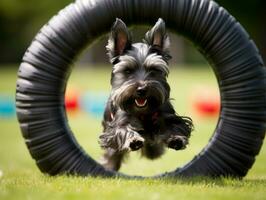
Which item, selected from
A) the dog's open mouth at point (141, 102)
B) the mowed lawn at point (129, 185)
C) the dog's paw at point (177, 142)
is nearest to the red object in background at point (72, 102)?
the mowed lawn at point (129, 185)

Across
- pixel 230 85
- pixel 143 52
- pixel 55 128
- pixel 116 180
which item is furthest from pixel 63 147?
pixel 230 85

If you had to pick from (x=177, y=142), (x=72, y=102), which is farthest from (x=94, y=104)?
(x=177, y=142)

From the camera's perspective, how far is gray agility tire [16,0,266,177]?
7688 mm

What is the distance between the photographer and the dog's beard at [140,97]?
23.7ft

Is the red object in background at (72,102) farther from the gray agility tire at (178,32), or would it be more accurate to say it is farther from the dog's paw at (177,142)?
the dog's paw at (177,142)

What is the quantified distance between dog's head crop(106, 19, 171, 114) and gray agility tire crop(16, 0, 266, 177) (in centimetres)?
48

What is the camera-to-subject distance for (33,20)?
51.0 metres

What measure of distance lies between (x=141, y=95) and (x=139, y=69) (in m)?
0.30

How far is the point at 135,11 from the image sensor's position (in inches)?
308

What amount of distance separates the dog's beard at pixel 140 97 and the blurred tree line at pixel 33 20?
36812mm

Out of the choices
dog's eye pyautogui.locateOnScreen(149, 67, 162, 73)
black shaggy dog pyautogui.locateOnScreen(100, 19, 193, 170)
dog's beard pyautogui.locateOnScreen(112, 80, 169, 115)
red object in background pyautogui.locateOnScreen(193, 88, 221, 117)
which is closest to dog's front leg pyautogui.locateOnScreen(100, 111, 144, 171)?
black shaggy dog pyautogui.locateOnScreen(100, 19, 193, 170)

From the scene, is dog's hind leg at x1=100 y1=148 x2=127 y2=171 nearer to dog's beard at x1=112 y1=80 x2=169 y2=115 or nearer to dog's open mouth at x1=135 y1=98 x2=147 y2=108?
dog's beard at x1=112 y1=80 x2=169 y2=115

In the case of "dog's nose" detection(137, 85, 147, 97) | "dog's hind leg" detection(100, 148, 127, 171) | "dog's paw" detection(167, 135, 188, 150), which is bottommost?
"dog's hind leg" detection(100, 148, 127, 171)

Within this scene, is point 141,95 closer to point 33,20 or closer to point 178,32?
point 178,32
